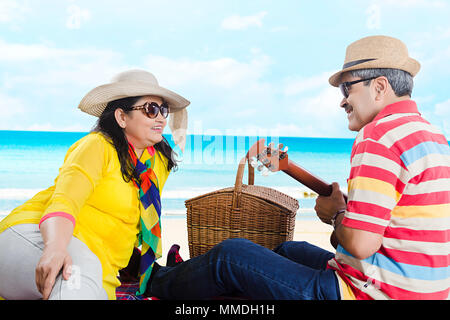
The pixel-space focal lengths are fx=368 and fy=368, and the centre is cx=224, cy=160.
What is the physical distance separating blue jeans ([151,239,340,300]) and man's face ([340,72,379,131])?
727 millimetres

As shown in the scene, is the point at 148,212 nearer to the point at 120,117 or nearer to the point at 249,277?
the point at 120,117

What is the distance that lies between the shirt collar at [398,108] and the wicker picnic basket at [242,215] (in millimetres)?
1093

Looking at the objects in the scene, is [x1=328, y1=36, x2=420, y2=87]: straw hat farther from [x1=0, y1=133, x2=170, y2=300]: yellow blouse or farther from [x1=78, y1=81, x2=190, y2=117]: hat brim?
[x1=0, y1=133, x2=170, y2=300]: yellow blouse

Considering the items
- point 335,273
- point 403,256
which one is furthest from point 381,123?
point 335,273

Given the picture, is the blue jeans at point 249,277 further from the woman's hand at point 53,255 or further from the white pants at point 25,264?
the woman's hand at point 53,255

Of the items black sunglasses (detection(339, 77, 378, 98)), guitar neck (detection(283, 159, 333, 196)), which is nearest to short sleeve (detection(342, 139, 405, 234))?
black sunglasses (detection(339, 77, 378, 98))

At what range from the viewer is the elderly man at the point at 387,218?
1405 mm

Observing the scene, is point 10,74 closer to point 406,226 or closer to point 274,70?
point 274,70

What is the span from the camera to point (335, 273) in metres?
1.62

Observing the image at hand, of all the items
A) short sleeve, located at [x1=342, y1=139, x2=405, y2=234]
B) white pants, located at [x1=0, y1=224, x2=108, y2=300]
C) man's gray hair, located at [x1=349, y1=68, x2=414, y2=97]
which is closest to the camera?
short sleeve, located at [x1=342, y1=139, x2=405, y2=234]

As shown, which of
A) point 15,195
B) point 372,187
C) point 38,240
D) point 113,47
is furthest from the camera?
point 113,47

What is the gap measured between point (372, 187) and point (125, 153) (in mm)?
1457

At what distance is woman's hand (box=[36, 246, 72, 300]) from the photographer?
1582 millimetres

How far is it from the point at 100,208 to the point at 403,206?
1579mm
